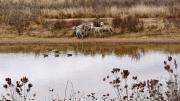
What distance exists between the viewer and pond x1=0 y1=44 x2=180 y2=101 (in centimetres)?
1348

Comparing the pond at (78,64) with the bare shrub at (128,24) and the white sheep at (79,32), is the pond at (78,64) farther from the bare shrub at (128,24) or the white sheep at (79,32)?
the bare shrub at (128,24)

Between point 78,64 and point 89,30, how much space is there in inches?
379

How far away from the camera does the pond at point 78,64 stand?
44.2 feet

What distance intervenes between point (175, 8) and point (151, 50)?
31.8ft

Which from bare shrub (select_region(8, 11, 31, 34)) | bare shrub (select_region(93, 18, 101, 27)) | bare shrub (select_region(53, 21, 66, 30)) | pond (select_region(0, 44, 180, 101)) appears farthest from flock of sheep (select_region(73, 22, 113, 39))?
bare shrub (select_region(8, 11, 31, 34))

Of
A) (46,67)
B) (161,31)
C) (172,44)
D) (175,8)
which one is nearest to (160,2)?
(175,8)

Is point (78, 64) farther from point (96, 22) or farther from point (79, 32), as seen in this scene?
point (96, 22)

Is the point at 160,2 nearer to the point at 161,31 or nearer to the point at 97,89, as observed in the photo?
the point at 161,31

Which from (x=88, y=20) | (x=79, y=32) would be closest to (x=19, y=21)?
(x=88, y=20)

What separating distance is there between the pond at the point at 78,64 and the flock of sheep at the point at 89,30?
1.99 metres

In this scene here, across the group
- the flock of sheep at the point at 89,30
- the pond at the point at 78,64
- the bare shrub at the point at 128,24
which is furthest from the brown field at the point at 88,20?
the pond at the point at 78,64

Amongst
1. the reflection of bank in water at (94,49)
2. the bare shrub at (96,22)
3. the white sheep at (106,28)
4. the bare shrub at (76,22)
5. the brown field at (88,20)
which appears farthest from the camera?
the bare shrub at (76,22)

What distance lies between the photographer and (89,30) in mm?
27812

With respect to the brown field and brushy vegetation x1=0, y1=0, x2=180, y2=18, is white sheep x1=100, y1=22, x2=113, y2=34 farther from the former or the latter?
brushy vegetation x1=0, y1=0, x2=180, y2=18
